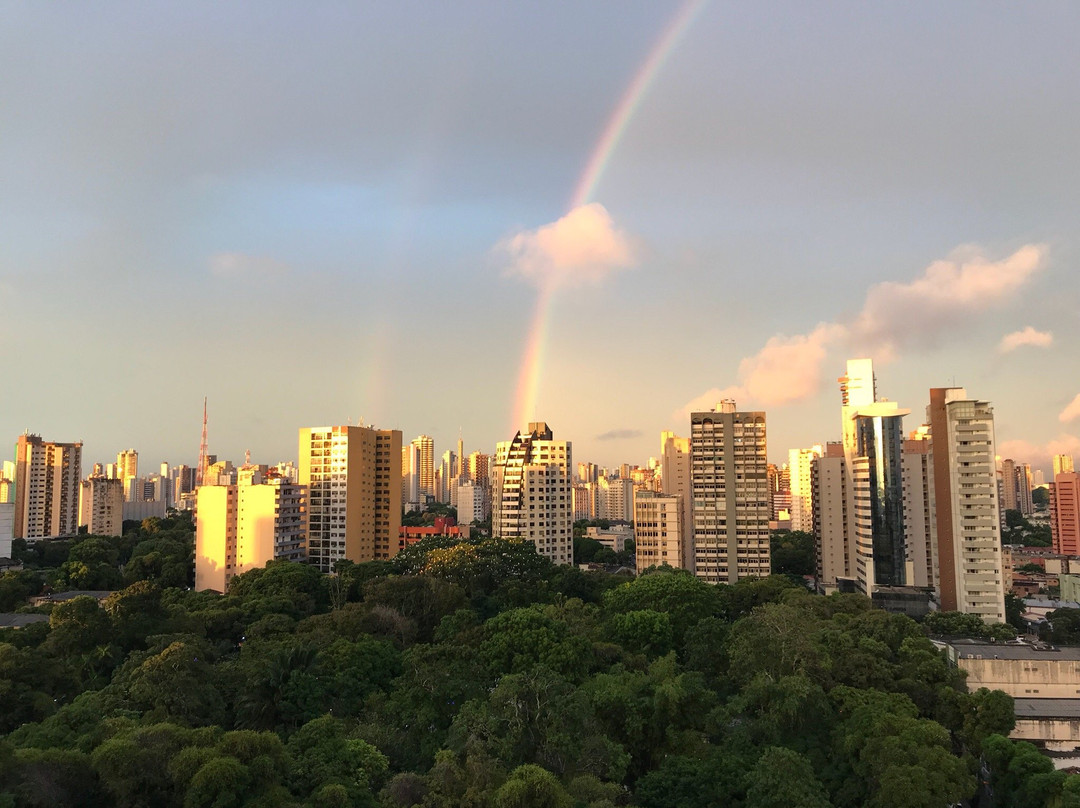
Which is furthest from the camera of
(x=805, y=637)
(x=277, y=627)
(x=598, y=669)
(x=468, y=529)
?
(x=468, y=529)

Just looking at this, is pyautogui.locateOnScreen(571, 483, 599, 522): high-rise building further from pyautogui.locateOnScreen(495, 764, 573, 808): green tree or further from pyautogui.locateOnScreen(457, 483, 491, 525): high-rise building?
pyautogui.locateOnScreen(495, 764, 573, 808): green tree

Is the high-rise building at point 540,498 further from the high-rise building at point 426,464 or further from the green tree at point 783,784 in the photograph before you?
the high-rise building at point 426,464

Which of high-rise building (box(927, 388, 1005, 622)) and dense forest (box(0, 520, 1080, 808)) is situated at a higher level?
high-rise building (box(927, 388, 1005, 622))

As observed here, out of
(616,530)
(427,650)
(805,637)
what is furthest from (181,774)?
(616,530)

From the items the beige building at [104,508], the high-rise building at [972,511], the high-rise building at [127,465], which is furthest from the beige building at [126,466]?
the high-rise building at [972,511]

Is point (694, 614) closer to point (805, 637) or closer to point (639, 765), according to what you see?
point (805, 637)

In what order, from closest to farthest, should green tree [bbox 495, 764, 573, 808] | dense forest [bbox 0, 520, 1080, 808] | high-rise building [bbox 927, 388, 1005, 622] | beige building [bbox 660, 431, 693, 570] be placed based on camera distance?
green tree [bbox 495, 764, 573, 808] → dense forest [bbox 0, 520, 1080, 808] → high-rise building [bbox 927, 388, 1005, 622] → beige building [bbox 660, 431, 693, 570]

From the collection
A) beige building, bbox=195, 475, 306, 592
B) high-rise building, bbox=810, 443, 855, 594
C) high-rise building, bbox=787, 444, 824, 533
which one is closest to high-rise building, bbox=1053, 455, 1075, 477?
high-rise building, bbox=787, 444, 824, 533
